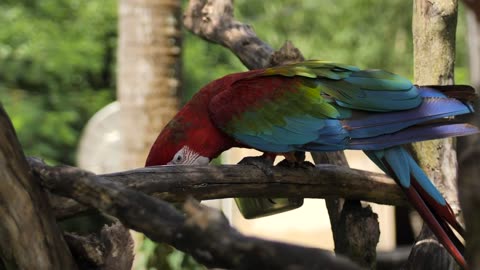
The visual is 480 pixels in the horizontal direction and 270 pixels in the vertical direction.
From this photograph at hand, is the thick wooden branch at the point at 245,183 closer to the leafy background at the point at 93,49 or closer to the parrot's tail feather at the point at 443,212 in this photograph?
the parrot's tail feather at the point at 443,212

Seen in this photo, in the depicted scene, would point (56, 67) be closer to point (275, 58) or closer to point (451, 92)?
point (275, 58)

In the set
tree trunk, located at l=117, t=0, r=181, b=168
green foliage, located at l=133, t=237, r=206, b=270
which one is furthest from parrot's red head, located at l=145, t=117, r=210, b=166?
tree trunk, located at l=117, t=0, r=181, b=168

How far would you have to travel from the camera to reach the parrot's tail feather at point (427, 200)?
210 centimetres

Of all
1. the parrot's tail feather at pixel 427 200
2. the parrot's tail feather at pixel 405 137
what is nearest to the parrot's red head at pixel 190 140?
the parrot's tail feather at pixel 405 137

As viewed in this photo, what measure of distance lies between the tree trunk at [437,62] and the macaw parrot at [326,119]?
28 centimetres

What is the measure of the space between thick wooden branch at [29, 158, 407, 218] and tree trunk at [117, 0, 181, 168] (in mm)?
1700

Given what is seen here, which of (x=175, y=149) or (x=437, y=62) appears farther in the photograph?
(x=437, y=62)

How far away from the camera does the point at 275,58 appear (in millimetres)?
2670

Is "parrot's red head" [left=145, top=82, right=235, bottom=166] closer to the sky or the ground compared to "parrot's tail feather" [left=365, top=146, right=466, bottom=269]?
closer to the sky

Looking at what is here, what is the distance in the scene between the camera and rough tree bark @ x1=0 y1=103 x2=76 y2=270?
4.78 feet

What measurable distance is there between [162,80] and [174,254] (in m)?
0.82

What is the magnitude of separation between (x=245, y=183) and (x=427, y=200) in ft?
1.60

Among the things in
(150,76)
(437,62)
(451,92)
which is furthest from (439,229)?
(150,76)

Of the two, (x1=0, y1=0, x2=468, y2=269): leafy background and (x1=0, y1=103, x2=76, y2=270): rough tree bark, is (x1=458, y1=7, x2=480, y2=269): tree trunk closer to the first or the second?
(x1=0, y1=103, x2=76, y2=270): rough tree bark
